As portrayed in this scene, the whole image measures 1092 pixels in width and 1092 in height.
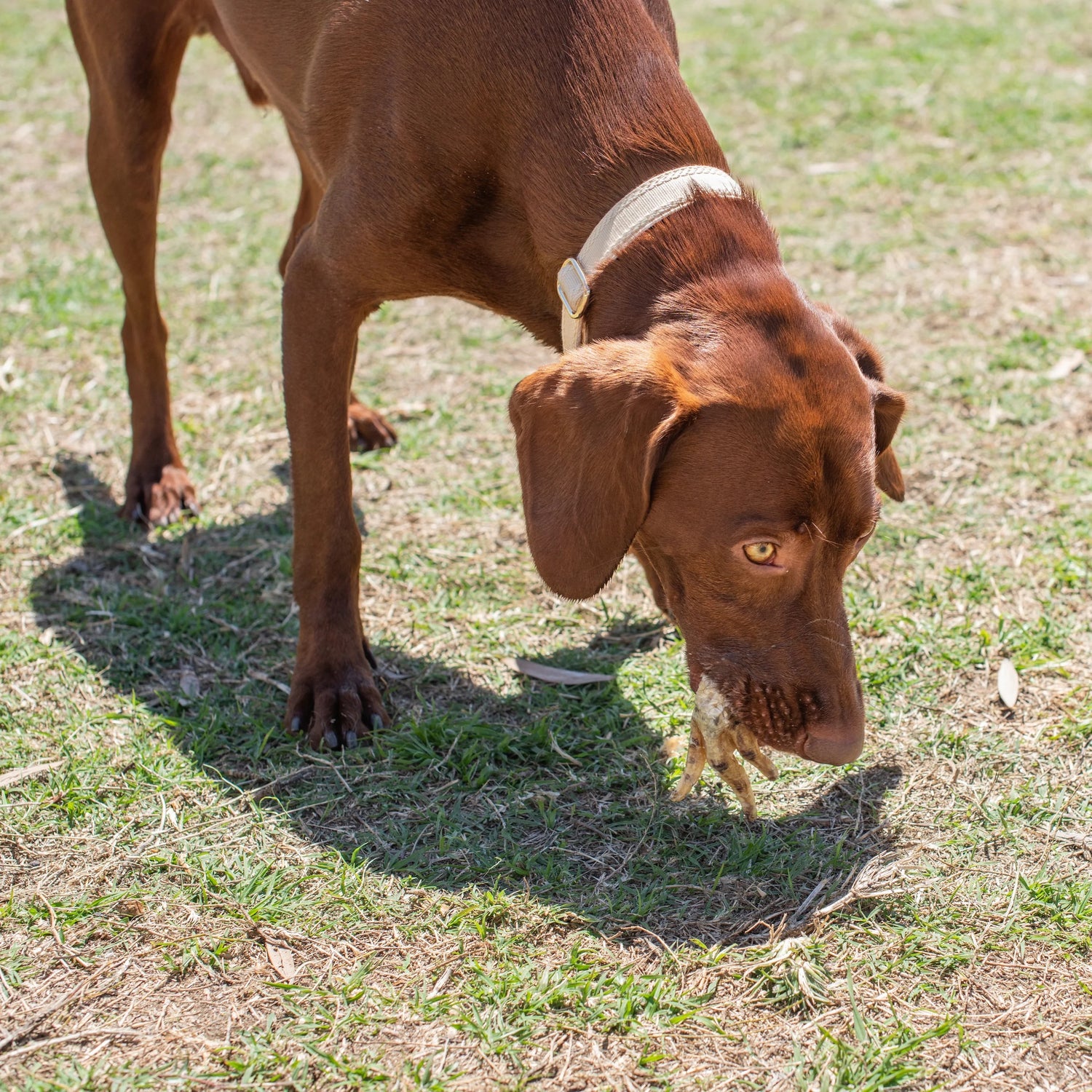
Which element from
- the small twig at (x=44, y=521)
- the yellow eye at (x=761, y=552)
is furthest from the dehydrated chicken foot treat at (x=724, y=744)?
the small twig at (x=44, y=521)

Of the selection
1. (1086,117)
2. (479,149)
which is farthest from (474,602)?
(1086,117)

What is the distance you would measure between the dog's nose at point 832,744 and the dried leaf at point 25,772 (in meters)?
2.04

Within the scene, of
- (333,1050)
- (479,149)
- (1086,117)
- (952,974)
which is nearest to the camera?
(333,1050)

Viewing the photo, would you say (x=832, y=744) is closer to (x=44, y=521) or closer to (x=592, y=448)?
(x=592, y=448)

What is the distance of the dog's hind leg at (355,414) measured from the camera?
4.97 metres

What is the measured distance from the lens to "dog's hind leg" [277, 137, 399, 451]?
497 centimetres

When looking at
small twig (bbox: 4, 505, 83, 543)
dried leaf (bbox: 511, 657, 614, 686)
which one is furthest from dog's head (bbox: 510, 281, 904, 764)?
small twig (bbox: 4, 505, 83, 543)

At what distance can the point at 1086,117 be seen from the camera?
7688 millimetres

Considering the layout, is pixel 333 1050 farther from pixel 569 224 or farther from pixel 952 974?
pixel 569 224

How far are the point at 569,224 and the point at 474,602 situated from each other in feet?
4.92

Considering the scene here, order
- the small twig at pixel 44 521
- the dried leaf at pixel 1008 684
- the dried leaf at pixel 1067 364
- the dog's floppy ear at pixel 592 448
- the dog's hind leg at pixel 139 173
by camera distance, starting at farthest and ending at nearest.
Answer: the dried leaf at pixel 1067 364 < the small twig at pixel 44 521 < the dog's hind leg at pixel 139 173 < the dried leaf at pixel 1008 684 < the dog's floppy ear at pixel 592 448

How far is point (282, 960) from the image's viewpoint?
2.84 m

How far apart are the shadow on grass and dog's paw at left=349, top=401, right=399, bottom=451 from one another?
0.84 metres

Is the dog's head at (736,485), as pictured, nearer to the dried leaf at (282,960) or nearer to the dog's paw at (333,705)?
the dog's paw at (333,705)
